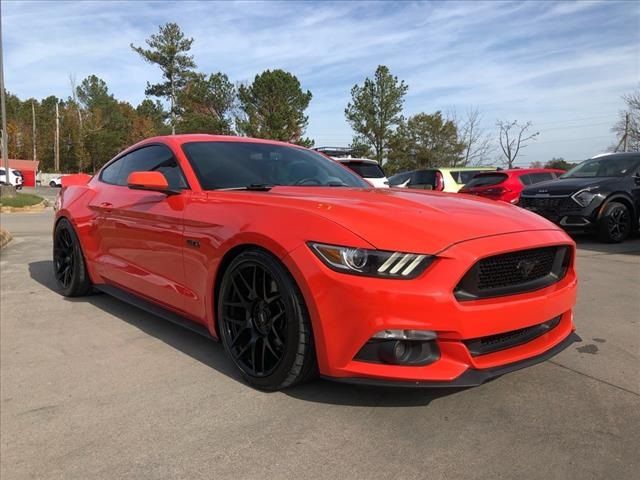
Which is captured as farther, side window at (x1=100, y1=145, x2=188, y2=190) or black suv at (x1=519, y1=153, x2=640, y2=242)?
black suv at (x1=519, y1=153, x2=640, y2=242)

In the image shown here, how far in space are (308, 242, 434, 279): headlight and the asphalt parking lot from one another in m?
0.71

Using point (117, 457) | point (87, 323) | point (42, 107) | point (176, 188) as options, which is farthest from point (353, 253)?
point (42, 107)

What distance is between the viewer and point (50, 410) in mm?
2662

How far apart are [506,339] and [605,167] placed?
7908 millimetres

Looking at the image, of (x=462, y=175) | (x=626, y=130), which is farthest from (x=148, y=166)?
(x=626, y=130)

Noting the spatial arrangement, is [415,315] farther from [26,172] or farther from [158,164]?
[26,172]

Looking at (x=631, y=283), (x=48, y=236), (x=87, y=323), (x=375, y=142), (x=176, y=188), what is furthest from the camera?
(x=375, y=142)

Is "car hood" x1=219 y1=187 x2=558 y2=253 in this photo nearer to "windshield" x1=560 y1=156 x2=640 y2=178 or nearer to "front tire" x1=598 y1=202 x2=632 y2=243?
"front tire" x1=598 y1=202 x2=632 y2=243

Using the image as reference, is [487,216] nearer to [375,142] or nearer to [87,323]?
[87,323]

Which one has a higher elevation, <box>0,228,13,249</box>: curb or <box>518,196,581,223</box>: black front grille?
<box>518,196,581,223</box>: black front grille

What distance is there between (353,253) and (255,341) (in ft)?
2.68

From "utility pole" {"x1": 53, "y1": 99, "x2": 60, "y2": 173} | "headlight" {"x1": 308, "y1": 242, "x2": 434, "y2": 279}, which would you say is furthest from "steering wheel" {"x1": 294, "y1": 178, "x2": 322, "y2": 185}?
"utility pole" {"x1": 53, "y1": 99, "x2": 60, "y2": 173}

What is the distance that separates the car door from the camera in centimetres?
336

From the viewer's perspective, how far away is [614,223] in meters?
8.26
